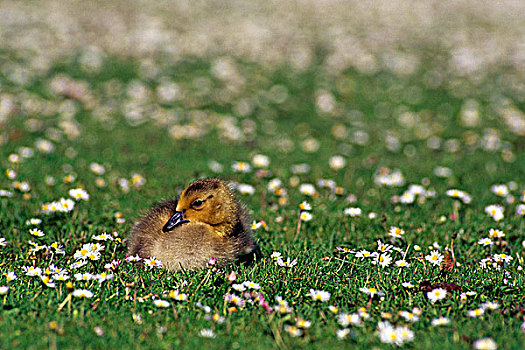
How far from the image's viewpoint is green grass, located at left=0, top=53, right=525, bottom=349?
4.50 meters

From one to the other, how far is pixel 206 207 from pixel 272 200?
8.04 feet

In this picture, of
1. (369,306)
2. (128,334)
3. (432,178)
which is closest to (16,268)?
(128,334)

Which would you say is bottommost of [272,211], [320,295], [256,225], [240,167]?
[240,167]

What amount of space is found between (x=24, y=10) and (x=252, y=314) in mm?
18699

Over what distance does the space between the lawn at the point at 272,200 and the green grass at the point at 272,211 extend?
0.09 ft

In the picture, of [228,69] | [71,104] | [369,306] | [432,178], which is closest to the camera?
[369,306]

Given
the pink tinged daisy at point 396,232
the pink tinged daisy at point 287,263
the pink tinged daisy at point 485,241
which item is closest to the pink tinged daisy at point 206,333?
the pink tinged daisy at point 287,263

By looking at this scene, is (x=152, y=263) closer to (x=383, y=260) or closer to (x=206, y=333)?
(x=206, y=333)

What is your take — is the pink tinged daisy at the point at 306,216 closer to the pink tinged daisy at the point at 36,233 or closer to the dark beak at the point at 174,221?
the dark beak at the point at 174,221

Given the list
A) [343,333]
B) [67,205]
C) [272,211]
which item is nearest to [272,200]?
[272,211]

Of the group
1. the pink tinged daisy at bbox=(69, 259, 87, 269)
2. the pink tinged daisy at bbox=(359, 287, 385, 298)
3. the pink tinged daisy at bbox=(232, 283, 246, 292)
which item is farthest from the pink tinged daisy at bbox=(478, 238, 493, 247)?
the pink tinged daisy at bbox=(69, 259, 87, 269)

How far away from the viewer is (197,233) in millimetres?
5562

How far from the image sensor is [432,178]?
31.0 ft

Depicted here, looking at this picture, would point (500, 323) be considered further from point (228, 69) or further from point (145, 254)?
point (228, 69)
